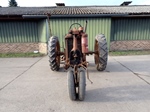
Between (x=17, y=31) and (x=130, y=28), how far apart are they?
8005 millimetres

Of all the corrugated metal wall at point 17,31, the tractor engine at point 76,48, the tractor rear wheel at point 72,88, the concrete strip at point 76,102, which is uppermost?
the corrugated metal wall at point 17,31

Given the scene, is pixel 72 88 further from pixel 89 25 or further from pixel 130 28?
pixel 130 28

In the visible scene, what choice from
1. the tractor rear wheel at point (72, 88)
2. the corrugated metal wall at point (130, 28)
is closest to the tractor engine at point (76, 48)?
the tractor rear wheel at point (72, 88)

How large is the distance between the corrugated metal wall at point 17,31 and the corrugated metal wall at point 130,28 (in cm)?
566

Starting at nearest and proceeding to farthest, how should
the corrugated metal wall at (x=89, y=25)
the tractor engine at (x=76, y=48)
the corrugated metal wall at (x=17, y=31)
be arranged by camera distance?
1. the tractor engine at (x=76, y=48)
2. the corrugated metal wall at (x=89, y=25)
3. the corrugated metal wall at (x=17, y=31)

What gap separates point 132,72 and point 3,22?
882 centimetres

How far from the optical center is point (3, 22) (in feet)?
30.5

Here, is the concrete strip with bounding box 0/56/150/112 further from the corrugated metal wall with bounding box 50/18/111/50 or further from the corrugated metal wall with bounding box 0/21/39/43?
the corrugated metal wall with bounding box 0/21/39/43

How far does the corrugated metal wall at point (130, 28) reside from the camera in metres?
9.45

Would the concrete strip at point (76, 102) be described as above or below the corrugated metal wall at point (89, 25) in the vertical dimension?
below

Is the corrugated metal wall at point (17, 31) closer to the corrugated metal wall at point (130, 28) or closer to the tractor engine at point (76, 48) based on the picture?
the corrugated metal wall at point (130, 28)

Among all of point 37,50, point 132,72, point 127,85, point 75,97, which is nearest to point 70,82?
point 75,97

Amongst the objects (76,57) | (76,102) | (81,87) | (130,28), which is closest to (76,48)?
(76,57)

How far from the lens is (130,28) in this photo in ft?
31.4
